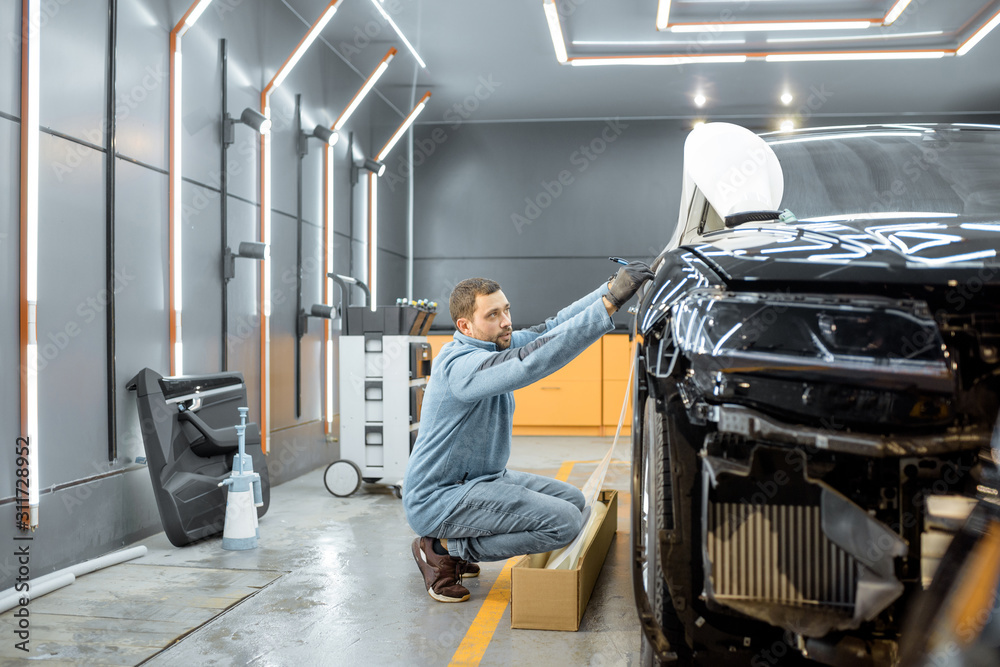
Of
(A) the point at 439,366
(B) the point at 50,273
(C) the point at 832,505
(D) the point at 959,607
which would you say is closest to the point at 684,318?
(C) the point at 832,505

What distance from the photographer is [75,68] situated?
349 centimetres

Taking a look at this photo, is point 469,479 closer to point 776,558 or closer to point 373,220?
point 776,558

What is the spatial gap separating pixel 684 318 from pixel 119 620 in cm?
231

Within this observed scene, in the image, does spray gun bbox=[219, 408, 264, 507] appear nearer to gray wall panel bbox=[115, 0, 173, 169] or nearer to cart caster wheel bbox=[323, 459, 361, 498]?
cart caster wheel bbox=[323, 459, 361, 498]

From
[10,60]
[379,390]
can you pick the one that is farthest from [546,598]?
[10,60]

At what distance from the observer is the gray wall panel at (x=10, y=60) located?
10.1 feet

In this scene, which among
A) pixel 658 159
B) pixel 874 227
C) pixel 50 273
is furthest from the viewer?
pixel 658 159

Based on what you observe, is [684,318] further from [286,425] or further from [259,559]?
[286,425]

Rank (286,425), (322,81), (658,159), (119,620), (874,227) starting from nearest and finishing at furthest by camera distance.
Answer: (874,227) < (119,620) < (286,425) < (322,81) < (658,159)

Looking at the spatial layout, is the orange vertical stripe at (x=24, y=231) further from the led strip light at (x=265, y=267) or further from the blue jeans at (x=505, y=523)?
the led strip light at (x=265, y=267)

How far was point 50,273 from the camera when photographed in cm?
333


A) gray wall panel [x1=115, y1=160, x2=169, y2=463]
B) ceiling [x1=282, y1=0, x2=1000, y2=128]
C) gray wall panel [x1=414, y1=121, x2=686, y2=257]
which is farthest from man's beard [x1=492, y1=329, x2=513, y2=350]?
gray wall panel [x1=414, y1=121, x2=686, y2=257]

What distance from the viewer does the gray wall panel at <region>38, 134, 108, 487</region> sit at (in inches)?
130

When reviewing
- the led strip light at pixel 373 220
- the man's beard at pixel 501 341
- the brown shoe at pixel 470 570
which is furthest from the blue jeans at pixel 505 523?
the led strip light at pixel 373 220
